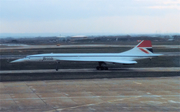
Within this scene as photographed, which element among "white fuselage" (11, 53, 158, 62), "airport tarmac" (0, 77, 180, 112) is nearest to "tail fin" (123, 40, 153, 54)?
"white fuselage" (11, 53, 158, 62)

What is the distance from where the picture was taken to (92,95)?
2053 centimetres

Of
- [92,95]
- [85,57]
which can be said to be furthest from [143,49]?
[92,95]

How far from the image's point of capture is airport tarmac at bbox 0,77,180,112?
16.8 metres

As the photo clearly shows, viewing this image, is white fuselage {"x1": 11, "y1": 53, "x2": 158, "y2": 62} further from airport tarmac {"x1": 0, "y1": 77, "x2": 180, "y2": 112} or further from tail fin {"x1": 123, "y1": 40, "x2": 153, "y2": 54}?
airport tarmac {"x1": 0, "y1": 77, "x2": 180, "y2": 112}

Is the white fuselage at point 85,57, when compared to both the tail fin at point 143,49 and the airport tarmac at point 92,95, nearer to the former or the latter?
the tail fin at point 143,49

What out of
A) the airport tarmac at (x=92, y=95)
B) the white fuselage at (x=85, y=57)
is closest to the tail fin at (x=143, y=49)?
the white fuselage at (x=85, y=57)

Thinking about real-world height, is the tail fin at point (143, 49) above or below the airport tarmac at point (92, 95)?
above

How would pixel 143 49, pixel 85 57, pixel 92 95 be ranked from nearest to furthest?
pixel 92 95, pixel 85 57, pixel 143 49

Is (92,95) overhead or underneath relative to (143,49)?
underneath

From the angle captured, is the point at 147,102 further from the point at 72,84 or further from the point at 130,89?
the point at 72,84

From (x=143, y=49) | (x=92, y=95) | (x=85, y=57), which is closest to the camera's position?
(x=92, y=95)

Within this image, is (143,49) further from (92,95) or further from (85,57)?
(92,95)

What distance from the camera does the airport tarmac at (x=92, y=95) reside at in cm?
1684

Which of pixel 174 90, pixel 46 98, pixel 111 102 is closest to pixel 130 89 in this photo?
pixel 174 90
